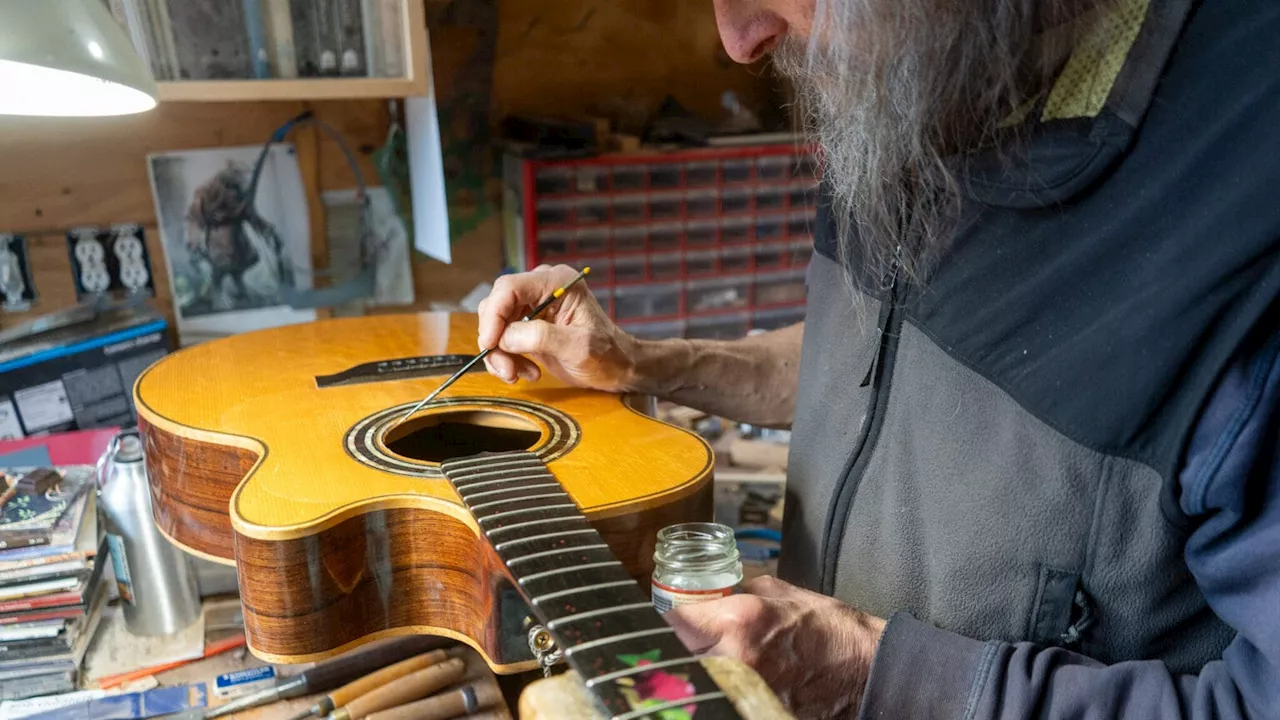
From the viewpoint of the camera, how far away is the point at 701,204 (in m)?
1.44

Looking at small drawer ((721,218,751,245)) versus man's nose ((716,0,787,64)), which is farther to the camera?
small drawer ((721,218,751,245))

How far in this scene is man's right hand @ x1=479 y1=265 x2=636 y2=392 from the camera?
96 cm

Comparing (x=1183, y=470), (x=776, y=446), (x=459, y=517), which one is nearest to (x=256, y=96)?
(x=459, y=517)

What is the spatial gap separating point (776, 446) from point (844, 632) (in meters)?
0.62

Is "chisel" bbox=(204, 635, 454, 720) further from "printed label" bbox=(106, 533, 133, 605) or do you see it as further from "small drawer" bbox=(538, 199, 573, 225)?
"small drawer" bbox=(538, 199, 573, 225)

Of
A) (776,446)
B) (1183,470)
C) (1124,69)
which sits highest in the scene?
(1124,69)

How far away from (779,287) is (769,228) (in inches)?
4.2

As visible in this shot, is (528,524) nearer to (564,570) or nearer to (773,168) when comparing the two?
(564,570)

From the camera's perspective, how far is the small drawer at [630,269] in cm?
143

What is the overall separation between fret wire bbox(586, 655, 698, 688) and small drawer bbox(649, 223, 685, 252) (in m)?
1.02

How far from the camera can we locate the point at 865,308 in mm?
786

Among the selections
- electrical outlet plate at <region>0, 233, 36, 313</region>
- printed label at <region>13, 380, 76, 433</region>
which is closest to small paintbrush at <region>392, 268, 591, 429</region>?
printed label at <region>13, 380, 76, 433</region>

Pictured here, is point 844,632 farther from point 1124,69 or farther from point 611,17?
point 611,17

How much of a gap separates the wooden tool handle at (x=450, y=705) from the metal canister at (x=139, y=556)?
1.11ft
